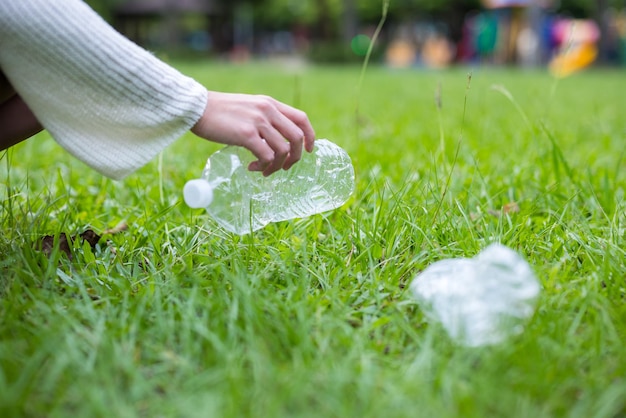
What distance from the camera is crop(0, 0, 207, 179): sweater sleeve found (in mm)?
1375

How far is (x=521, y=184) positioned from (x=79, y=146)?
1721 mm

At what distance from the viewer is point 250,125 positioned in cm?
148

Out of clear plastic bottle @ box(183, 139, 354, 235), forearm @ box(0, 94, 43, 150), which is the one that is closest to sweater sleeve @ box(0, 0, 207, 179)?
forearm @ box(0, 94, 43, 150)

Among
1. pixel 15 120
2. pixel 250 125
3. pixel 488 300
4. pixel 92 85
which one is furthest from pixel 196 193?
pixel 488 300

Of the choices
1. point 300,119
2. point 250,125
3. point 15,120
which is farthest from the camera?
point 15,120

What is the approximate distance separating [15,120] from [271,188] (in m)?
0.87

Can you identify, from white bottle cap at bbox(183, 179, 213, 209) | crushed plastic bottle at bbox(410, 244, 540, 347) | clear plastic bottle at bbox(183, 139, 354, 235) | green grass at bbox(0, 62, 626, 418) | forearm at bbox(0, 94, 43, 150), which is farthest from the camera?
clear plastic bottle at bbox(183, 139, 354, 235)

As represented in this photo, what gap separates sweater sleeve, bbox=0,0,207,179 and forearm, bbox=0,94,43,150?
0.30 metres

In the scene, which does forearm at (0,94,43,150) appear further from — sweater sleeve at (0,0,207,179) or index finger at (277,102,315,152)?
index finger at (277,102,315,152)

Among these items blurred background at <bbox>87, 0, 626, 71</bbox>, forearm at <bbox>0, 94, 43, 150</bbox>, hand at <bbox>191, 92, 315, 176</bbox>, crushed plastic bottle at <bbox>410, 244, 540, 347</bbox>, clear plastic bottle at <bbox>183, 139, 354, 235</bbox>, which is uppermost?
hand at <bbox>191, 92, 315, 176</bbox>

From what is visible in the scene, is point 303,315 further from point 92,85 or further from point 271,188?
point 271,188

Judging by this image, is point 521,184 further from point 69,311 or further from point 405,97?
point 405,97

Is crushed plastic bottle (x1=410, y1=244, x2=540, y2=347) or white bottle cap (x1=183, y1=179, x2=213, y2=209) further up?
white bottle cap (x1=183, y1=179, x2=213, y2=209)

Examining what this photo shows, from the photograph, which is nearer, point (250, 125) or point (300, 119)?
point (250, 125)
